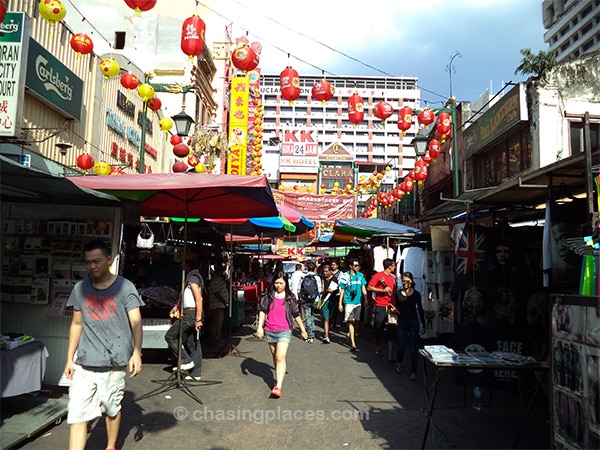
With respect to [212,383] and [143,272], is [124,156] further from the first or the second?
[212,383]

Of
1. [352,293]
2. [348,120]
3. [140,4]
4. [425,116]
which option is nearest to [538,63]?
[425,116]

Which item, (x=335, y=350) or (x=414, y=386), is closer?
(x=414, y=386)

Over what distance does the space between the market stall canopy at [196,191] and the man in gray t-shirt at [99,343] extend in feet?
5.36

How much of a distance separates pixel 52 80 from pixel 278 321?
31.1 feet

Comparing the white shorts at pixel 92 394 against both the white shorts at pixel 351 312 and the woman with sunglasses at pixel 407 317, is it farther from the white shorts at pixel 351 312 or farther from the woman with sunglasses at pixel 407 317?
the white shorts at pixel 351 312

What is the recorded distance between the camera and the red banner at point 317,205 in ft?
53.5

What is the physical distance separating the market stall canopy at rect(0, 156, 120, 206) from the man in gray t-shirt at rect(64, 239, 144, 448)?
1.04 meters

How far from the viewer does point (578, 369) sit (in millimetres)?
3014

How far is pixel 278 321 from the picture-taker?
610cm

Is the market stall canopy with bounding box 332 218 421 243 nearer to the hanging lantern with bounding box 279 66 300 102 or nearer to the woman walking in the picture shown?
the hanging lantern with bounding box 279 66 300 102

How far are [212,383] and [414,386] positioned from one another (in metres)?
3.05

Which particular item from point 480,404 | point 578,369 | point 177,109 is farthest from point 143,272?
point 177,109

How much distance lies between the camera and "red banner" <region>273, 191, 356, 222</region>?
16297 millimetres

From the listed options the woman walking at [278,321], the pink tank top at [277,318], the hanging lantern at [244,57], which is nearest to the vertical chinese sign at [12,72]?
the hanging lantern at [244,57]
